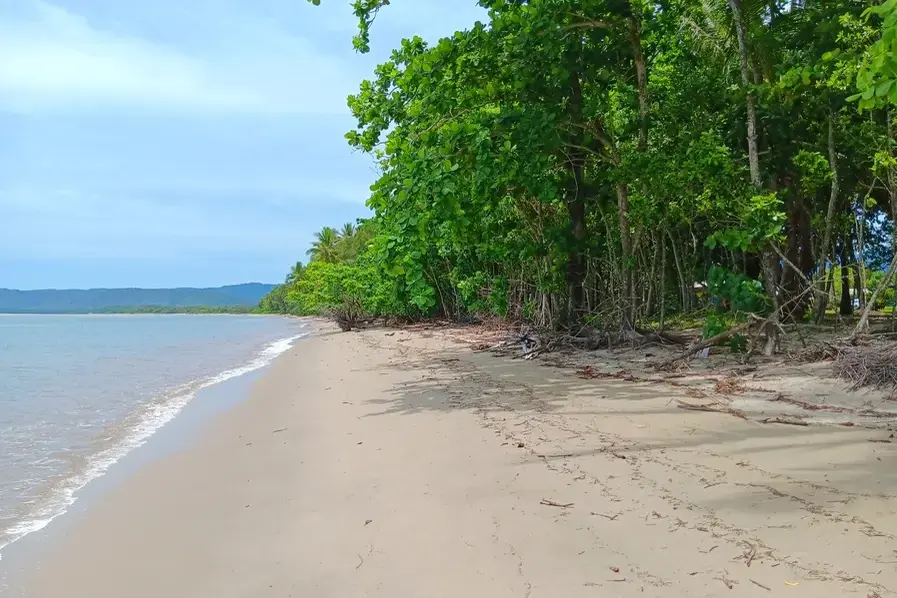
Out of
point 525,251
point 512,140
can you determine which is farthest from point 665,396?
point 525,251

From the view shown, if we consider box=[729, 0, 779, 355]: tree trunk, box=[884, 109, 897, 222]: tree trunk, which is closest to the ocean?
box=[729, 0, 779, 355]: tree trunk

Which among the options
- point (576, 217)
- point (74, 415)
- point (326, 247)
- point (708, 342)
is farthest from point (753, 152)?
point (326, 247)

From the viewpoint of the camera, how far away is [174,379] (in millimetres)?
13516

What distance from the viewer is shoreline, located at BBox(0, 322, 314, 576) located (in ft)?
13.7

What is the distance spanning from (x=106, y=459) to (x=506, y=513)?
442cm

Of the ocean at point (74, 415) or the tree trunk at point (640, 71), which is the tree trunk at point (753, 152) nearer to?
the tree trunk at point (640, 71)

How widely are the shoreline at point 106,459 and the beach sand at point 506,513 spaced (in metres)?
0.30

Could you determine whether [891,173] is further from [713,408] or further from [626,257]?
[713,408]

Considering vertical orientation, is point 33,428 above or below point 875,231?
below

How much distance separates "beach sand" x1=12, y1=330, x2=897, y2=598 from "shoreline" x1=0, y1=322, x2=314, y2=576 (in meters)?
0.30

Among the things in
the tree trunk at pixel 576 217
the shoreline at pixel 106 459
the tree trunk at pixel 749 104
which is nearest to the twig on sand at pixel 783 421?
the tree trunk at pixel 749 104

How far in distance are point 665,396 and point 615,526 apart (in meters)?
3.94

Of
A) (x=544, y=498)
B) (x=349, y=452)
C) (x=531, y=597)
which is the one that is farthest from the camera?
(x=349, y=452)

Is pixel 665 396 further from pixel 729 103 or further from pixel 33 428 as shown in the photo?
pixel 33 428
